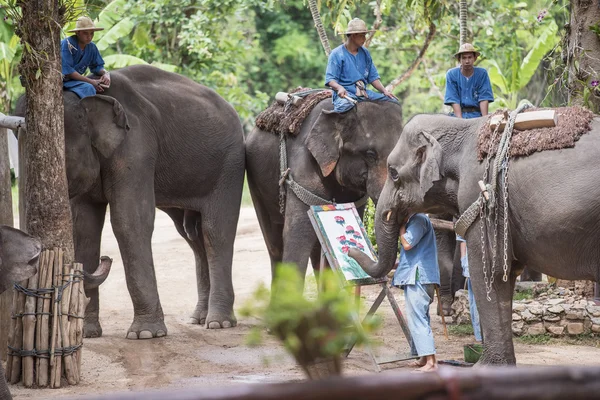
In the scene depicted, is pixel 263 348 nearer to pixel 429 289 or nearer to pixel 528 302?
pixel 429 289

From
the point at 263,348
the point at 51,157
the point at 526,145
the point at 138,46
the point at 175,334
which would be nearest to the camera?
the point at 526,145

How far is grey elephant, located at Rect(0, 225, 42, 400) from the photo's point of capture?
219 inches

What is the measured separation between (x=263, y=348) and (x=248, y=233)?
351 inches

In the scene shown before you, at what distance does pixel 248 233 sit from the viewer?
16.9m

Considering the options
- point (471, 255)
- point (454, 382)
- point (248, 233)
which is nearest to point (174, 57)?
point (248, 233)

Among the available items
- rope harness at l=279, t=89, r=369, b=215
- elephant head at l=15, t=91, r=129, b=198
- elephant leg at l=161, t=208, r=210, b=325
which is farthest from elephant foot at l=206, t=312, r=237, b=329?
elephant head at l=15, t=91, r=129, b=198

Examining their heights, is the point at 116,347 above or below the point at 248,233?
above

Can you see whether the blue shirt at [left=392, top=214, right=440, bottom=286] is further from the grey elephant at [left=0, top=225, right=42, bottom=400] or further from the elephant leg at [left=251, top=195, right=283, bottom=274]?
the elephant leg at [left=251, top=195, right=283, bottom=274]

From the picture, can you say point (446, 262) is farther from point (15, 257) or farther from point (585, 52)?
point (15, 257)

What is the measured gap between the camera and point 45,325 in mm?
6438

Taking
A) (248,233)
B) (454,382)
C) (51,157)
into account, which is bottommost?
(248,233)

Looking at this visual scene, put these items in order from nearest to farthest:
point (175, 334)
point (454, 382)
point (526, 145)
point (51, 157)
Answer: point (454, 382), point (526, 145), point (51, 157), point (175, 334)

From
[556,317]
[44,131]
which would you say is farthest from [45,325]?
[556,317]

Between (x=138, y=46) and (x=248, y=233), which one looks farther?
(x=138, y=46)
